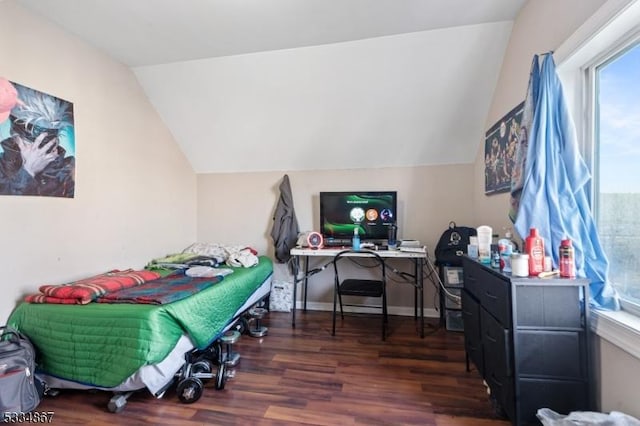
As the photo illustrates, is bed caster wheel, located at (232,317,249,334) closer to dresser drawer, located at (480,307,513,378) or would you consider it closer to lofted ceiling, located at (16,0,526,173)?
lofted ceiling, located at (16,0,526,173)

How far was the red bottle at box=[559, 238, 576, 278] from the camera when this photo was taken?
1.40m

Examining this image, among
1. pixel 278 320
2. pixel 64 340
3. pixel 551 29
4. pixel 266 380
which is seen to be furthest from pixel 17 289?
pixel 551 29

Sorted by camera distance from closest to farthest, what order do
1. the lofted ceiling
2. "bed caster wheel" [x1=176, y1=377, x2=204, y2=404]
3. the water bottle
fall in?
"bed caster wheel" [x1=176, y1=377, x2=204, y2=404]
the lofted ceiling
the water bottle

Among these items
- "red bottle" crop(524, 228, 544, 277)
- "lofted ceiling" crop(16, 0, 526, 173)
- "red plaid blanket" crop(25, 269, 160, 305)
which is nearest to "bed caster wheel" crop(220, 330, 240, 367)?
"red plaid blanket" crop(25, 269, 160, 305)

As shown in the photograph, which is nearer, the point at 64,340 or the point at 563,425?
the point at 563,425

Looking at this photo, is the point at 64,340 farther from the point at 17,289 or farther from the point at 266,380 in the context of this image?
the point at 266,380

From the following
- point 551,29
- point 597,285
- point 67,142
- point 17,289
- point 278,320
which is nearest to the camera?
point 597,285

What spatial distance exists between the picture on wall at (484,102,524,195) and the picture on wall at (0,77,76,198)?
3273 millimetres

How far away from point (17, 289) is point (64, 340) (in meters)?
0.58

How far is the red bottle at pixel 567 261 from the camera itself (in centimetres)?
140

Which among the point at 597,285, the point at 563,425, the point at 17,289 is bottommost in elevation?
the point at 563,425

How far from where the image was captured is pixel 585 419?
1.21 meters

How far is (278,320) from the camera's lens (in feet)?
10.7

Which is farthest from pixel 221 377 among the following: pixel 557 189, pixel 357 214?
pixel 557 189
